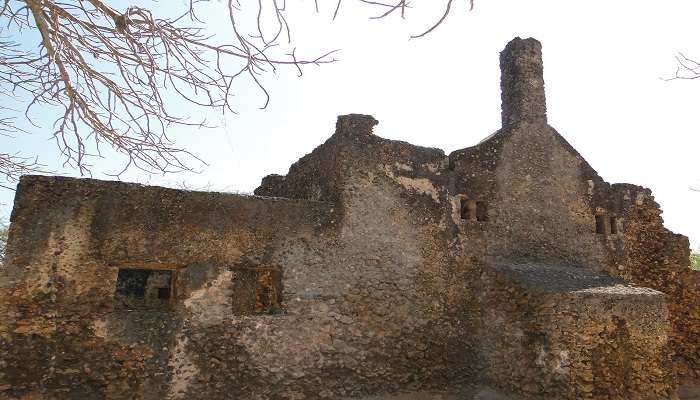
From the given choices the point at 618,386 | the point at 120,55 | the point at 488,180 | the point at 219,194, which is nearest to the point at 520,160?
the point at 488,180

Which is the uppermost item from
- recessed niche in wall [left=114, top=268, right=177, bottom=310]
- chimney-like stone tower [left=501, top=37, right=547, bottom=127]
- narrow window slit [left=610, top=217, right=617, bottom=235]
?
chimney-like stone tower [left=501, top=37, right=547, bottom=127]

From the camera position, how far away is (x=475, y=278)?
8.37 metres

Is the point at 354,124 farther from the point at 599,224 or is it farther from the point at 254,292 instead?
the point at 599,224

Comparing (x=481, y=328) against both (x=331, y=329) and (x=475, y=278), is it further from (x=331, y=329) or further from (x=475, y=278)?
(x=331, y=329)

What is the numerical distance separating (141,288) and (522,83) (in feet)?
26.7

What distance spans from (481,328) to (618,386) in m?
2.01

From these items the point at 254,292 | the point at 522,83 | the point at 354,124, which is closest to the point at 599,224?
the point at 522,83

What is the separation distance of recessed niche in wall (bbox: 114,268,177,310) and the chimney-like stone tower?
7.12 meters

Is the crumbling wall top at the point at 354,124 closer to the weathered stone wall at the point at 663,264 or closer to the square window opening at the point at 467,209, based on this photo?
the square window opening at the point at 467,209

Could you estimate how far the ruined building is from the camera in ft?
19.2

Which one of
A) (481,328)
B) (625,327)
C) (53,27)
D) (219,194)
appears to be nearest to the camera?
(53,27)

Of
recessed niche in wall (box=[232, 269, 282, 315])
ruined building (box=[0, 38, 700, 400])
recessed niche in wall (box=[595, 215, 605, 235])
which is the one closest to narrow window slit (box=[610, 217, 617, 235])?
ruined building (box=[0, 38, 700, 400])

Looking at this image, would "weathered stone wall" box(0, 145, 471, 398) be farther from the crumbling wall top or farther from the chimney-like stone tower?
the chimney-like stone tower

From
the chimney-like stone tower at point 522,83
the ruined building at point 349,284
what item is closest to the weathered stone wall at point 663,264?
the ruined building at point 349,284
